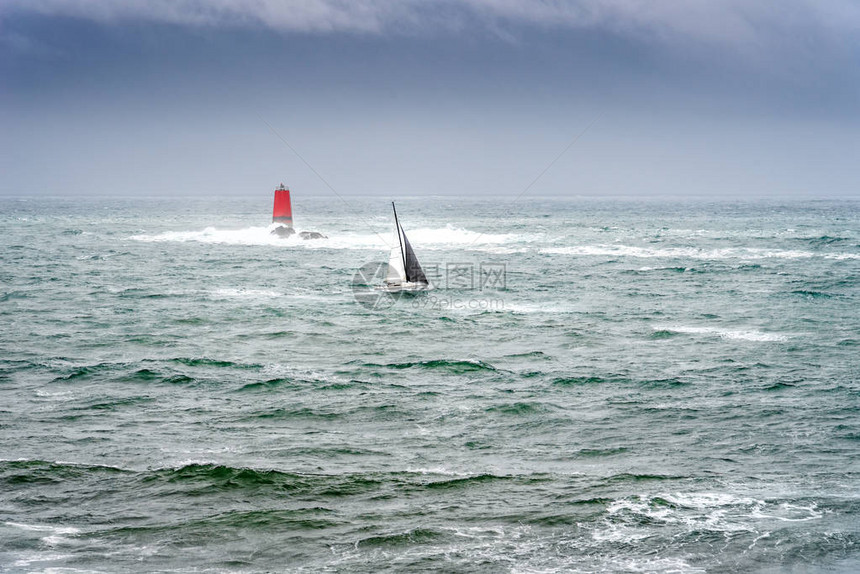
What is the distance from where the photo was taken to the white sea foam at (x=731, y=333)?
29.8 meters

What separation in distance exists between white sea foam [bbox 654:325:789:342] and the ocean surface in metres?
0.19

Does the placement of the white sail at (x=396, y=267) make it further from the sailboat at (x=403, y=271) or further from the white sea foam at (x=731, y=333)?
the white sea foam at (x=731, y=333)

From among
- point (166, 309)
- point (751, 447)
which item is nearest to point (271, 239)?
point (166, 309)

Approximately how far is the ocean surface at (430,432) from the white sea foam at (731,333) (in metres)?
0.19

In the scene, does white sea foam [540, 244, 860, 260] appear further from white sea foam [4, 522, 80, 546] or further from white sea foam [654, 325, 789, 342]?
white sea foam [4, 522, 80, 546]

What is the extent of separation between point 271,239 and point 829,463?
66278 mm

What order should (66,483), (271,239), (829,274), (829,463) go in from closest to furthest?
1. (66,483)
2. (829,463)
3. (829,274)
4. (271,239)

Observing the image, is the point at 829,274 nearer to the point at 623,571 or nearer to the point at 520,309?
the point at 520,309

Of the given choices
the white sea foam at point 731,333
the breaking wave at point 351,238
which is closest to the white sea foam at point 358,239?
the breaking wave at point 351,238

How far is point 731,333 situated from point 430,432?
53.8ft

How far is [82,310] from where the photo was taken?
3669cm

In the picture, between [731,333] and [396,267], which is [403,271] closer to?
[396,267]

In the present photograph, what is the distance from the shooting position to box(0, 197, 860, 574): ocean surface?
1352 cm

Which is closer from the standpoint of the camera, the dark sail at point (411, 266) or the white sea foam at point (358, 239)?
the dark sail at point (411, 266)
